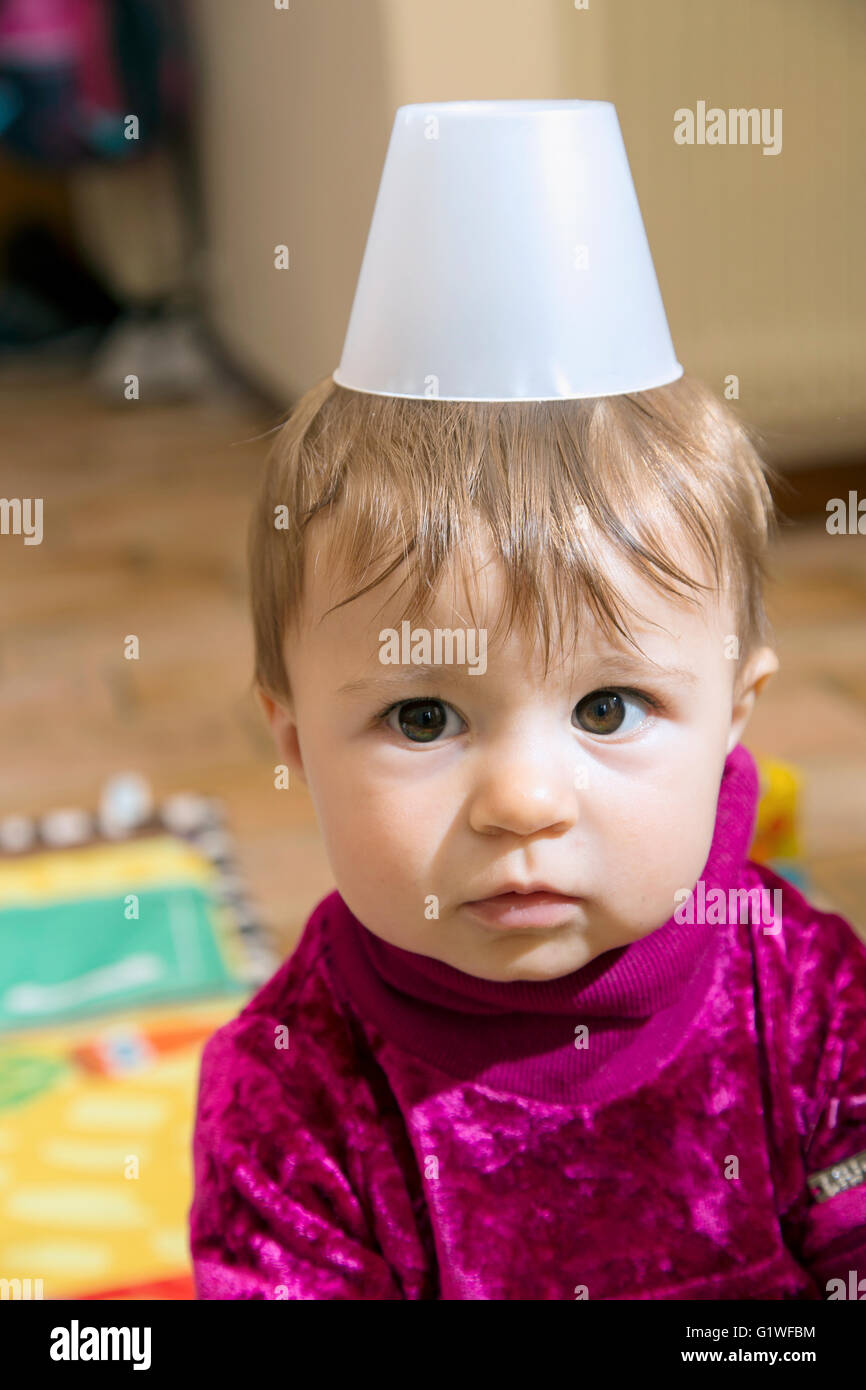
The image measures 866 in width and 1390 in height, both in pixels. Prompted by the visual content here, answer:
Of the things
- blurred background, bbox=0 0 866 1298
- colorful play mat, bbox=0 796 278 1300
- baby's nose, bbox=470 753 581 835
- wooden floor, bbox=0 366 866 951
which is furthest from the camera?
wooden floor, bbox=0 366 866 951

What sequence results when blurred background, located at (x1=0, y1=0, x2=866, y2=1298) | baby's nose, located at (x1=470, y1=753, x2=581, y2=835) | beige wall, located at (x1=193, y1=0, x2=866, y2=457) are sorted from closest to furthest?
baby's nose, located at (x1=470, y1=753, x2=581, y2=835) < blurred background, located at (x1=0, y1=0, x2=866, y2=1298) < beige wall, located at (x1=193, y1=0, x2=866, y2=457)

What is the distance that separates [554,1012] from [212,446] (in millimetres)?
2595

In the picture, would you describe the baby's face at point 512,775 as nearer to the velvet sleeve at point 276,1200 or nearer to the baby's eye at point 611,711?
the baby's eye at point 611,711

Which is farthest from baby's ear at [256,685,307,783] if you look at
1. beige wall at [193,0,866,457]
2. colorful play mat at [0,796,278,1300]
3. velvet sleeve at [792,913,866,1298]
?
beige wall at [193,0,866,457]

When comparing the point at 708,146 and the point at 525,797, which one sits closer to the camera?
the point at 525,797

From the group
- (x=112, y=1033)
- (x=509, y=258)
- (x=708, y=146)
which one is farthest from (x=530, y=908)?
(x=708, y=146)

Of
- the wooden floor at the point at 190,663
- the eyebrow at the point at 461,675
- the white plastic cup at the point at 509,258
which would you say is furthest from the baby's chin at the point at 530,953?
the wooden floor at the point at 190,663

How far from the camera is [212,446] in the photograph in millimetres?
3180

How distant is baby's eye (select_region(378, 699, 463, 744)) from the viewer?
642mm

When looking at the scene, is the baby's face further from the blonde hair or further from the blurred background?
the blurred background

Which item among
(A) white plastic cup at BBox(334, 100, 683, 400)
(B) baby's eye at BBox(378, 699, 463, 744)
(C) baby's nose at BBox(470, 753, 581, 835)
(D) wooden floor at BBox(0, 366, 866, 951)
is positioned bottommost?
(D) wooden floor at BBox(0, 366, 866, 951)

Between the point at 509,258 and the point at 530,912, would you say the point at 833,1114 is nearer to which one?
the point at 530,912

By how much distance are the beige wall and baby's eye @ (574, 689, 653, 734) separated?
4.07ft

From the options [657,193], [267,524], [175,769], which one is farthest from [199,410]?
[267,524]
